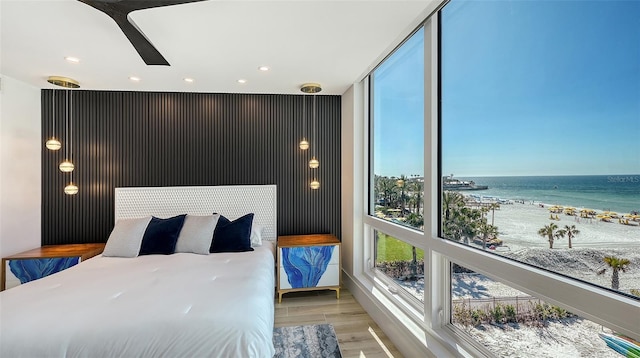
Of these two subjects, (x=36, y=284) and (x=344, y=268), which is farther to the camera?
(x=344, y=268)

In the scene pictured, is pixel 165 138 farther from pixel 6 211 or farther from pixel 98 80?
pixel 6 211

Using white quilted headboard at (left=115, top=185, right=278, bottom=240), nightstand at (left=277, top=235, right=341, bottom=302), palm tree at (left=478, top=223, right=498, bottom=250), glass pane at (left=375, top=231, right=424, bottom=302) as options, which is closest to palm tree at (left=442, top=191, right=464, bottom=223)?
palm tree at (left=478, top=223, right=498, bottom=250)

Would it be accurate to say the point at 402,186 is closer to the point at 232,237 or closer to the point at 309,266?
the point at 309,266

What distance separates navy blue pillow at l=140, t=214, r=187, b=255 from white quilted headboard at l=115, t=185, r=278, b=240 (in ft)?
1.66

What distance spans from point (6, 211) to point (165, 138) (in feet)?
6.21

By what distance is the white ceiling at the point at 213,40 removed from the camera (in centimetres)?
203

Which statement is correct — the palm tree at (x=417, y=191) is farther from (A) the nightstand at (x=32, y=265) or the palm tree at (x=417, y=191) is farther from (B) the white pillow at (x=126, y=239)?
(A) the nightstand at (x=32, y=265)

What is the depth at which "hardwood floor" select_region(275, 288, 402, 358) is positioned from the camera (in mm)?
2535

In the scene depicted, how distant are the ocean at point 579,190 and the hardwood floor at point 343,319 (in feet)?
5.60

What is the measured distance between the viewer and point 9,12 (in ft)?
6.67

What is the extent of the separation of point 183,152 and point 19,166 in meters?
1.85

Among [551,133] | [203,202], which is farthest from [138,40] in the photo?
[551,133]

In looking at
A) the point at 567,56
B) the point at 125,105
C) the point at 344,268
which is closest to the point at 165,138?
the point at 125,105

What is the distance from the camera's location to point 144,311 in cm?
180
